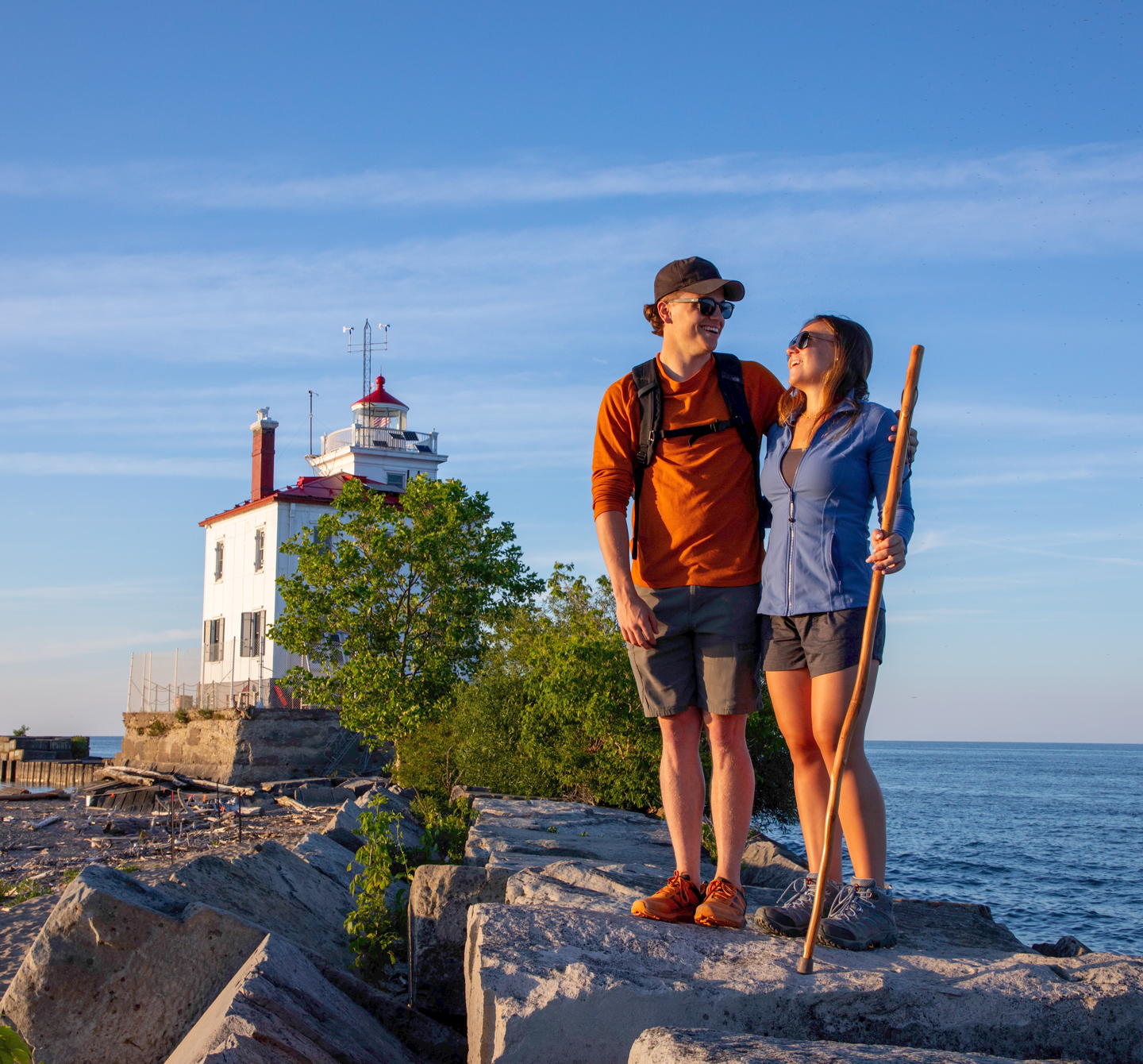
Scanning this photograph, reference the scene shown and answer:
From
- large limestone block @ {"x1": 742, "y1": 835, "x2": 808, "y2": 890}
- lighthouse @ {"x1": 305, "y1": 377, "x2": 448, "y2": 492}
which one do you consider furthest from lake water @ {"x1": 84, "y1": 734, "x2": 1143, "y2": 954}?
lighthouse @ {"x1": 305, "y1": 377, "x2": 448, "y2": 492}

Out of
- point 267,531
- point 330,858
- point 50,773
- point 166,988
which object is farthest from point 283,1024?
point 50,773

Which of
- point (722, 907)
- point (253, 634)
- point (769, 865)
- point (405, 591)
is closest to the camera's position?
point (722, 907)

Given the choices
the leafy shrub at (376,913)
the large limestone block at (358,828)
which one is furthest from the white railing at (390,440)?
the leafy shrub at (376,913)

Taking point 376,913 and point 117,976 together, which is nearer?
point 117,976

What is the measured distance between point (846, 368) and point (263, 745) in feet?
91.5

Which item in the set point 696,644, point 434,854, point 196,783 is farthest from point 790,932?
point 196,783

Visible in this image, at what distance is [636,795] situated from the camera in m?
12.4

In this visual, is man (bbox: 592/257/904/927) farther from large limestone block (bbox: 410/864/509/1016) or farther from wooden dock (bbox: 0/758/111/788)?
wooden dock (bbox: 0/758/111/788)

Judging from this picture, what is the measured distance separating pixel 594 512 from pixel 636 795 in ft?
30.4

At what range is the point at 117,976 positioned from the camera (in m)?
3.53

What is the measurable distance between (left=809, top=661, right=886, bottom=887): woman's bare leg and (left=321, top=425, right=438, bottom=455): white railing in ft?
120

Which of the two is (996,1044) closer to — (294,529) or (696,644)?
(696,644)

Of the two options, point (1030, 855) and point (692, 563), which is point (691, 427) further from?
point (1030, 855)

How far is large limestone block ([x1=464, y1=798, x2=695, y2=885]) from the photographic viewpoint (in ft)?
19.7
